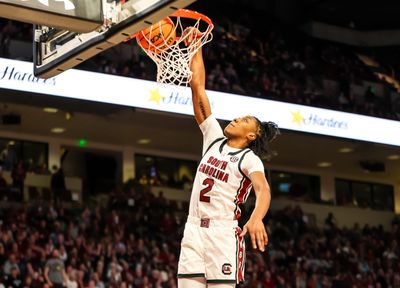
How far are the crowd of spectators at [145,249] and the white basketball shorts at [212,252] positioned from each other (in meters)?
9.40

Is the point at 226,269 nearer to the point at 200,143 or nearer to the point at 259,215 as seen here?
the point at 259,215

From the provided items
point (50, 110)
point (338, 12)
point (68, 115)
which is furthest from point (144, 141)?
point (338, 12)

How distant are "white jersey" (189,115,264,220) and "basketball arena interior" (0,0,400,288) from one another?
32.0ft

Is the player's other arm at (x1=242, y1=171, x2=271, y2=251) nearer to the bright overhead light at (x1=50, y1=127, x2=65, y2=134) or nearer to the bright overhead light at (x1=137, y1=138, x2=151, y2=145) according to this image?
the bright overhead light at (x1=50, y1=127, x2=65, y2=134)

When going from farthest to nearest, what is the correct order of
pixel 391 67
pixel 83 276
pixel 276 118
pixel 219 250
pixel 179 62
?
pixel 391 67
pixel 276 118
pixel 83 276
pixel 179 62
pixel 219 250

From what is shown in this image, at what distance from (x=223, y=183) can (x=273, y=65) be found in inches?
799

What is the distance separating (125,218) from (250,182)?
49.5ft

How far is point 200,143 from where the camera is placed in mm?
25984

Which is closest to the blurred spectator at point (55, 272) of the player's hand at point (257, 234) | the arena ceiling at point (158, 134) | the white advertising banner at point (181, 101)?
the white advertising banner at point (181, 101)

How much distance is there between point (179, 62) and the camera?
6.83 m

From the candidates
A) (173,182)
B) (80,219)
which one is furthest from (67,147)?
(80,219)

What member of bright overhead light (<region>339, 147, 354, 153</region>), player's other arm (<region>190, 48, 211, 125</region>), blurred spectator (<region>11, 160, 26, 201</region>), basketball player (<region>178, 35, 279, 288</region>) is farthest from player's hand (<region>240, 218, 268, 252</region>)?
bright overhead light (<region>339, 147, 354, 153</region>)

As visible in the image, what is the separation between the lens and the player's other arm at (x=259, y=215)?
221 inches

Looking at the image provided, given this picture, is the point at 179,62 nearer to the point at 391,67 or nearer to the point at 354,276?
the point at 354,276
